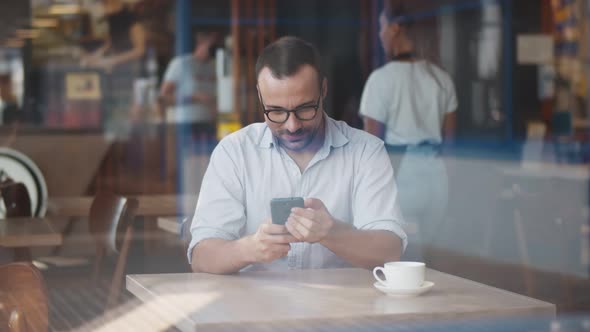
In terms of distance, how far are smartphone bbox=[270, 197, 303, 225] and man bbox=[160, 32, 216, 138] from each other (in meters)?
3.90

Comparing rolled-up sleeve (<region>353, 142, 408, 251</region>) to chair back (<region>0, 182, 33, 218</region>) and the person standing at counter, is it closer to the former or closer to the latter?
chair back (<region>0, 182, 33, 218</region>)

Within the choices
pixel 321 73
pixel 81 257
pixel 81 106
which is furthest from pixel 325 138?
pixel 81 106

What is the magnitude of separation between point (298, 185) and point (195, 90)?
3.90 metres

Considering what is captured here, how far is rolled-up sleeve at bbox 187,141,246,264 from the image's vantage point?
106 inches

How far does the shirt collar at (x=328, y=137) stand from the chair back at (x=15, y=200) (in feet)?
7.52

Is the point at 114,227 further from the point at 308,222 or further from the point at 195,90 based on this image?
the point at 195,90

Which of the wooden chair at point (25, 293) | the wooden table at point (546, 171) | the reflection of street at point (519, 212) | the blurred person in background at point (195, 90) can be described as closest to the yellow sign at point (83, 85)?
the blurred person in background at point (195, 90)

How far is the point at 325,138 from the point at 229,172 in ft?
0.95

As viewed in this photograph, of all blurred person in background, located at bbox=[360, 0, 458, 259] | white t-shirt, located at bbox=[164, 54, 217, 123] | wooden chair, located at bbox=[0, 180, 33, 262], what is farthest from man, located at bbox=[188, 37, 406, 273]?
white t-shirt, located at bbox=[164, 54, 217, 123]

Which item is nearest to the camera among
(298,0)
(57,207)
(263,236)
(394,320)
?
(394,320)

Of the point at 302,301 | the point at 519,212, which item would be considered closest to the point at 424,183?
the point at 519,212

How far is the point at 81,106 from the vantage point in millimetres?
7031

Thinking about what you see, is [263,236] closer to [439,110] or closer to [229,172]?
[229,172]

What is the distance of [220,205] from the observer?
273 centimetres
